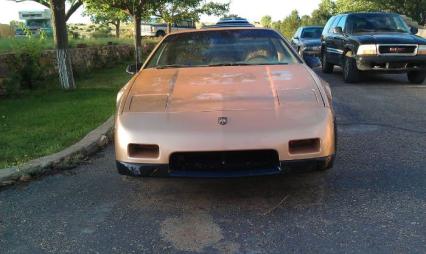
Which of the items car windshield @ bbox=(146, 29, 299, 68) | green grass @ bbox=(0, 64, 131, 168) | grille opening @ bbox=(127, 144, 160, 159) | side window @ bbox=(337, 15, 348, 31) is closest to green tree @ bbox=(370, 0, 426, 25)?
side window @ bbox=(337, 15, 348, 31)

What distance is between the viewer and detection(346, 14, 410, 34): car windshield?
11.2 m

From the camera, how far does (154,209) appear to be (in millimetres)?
3643

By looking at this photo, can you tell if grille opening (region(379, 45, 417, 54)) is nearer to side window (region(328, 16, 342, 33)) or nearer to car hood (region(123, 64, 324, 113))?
side window (region(328, 16, 342, 33))

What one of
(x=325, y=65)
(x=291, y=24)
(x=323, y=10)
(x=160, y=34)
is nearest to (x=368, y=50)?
(x=325, y=65)

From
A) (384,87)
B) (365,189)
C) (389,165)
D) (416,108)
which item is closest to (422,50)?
(384,87)

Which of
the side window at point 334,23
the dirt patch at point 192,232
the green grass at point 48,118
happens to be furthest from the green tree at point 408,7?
the dirt patch at point 192,232

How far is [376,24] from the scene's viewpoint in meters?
11.3

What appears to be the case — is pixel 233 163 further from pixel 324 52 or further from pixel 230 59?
pixel 324 52

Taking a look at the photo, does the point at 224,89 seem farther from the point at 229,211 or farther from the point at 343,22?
the point at 343,22

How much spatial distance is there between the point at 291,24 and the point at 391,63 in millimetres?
46357

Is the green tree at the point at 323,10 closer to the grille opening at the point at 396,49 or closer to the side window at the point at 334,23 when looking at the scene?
the side window at the point at 334,23

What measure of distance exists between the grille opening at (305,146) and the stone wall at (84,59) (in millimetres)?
7425

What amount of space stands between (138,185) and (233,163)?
1124 millimetres

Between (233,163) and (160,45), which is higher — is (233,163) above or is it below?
below
